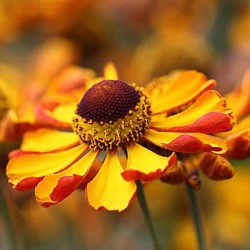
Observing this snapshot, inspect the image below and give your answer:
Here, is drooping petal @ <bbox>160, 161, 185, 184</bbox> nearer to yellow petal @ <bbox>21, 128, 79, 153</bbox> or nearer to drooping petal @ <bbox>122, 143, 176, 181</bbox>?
drooping petal @ <bbox>122, 143, 176, 181</bbox>

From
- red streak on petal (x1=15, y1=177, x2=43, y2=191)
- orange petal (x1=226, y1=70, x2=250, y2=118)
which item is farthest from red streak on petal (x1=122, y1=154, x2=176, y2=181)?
orange petal (x1=226, y1=70, x2=250, y2=118)

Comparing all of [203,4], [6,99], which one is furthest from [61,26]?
[6,99]

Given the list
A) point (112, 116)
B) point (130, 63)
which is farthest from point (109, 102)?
point (130, 63)

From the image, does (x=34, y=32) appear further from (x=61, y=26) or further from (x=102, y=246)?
(x=102, y=246)

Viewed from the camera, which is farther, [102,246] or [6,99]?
[102,246]

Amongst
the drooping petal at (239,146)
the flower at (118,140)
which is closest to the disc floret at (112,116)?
the flower at (118,140)

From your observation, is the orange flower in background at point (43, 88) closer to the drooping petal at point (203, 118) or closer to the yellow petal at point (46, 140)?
the yellow petal at point (46, 140)
